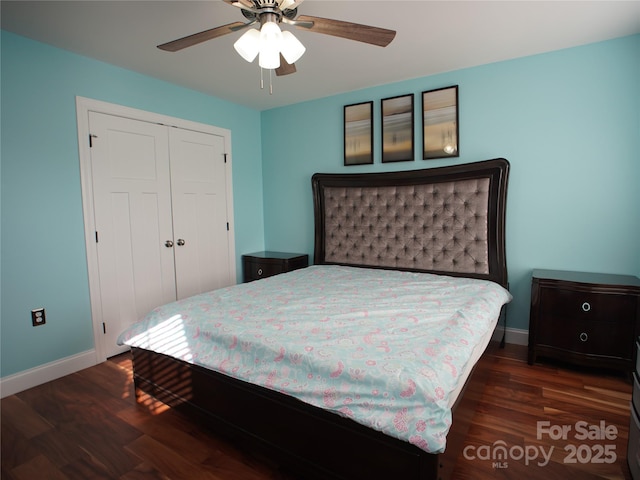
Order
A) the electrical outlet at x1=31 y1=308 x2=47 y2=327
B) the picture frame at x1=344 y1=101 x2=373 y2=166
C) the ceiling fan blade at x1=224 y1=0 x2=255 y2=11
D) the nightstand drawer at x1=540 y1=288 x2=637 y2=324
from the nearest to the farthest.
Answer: the ceiling fan blade at x1=224 y1=0 x2=255 y2=11
the nightstand drawer at x1=540 y1=288 x2=637 y2=324
the electrical outlet at x1=31 y1=308 x2=47 y2=327
the picture frame at x1=344 y1=101 x2=373 y2=166

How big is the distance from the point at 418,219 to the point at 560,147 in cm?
119

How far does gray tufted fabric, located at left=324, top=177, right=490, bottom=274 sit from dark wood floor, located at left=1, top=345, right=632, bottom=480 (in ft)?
3.32

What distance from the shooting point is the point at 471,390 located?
5.91 feet

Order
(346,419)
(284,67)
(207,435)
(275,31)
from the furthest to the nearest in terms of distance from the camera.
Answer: (284,67) < (207,435) < (275,31) < (346,419)

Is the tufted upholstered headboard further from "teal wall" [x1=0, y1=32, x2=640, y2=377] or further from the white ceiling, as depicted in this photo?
the white ceiling

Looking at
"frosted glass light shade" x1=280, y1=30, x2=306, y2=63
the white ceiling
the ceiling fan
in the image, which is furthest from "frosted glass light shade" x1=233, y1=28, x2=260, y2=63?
the white ceiling

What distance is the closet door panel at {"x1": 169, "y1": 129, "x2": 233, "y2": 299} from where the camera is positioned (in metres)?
3.41

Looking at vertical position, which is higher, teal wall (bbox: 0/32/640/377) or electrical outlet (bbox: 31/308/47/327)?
teal wall (bbox: 0/32/640/377)

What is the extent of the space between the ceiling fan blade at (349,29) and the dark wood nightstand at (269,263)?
94.1 inches

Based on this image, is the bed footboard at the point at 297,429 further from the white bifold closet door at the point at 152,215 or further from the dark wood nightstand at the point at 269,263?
the dark wood nightstand at the point at 269,263

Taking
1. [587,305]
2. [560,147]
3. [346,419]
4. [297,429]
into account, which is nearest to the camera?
→ [346,419]

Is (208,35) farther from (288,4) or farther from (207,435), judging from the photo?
(207,435)

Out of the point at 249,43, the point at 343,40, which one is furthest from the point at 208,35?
the point at 343,40

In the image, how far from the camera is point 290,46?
5.48ft
